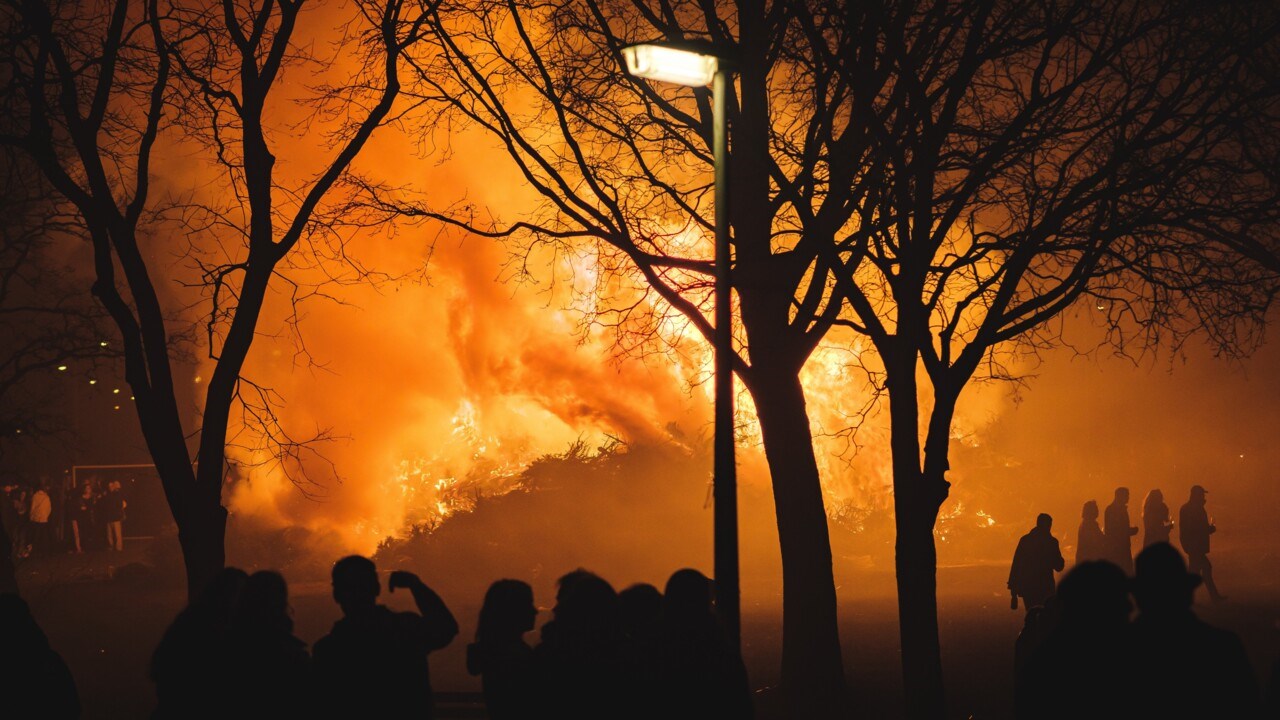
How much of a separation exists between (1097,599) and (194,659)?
3784 mm

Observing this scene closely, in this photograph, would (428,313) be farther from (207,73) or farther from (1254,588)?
(1254,588)

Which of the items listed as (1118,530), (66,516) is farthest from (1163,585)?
(66,516)

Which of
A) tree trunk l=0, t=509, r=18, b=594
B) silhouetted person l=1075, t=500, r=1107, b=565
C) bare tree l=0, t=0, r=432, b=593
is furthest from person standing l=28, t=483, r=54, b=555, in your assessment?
silhouetted person l=1075, t=500, r=1107, b=565

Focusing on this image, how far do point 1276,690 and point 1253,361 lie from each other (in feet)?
86.3

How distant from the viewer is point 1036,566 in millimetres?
13203

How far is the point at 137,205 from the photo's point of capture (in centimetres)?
1055

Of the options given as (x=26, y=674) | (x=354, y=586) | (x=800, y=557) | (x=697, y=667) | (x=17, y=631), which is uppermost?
(x=800, y=557)

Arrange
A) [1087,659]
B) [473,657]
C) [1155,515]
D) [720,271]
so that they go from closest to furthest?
[1087,659] → [473,657] → [720,271] → [1155,515]

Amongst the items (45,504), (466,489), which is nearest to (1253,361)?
(466,489)

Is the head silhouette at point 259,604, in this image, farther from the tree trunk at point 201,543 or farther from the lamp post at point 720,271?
the tree trunk at point 201,543

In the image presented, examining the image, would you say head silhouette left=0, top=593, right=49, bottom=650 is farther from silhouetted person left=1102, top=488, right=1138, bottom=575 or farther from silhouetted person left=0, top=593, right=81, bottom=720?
silhouetted person left=1102, top=488, right=1138, bottom=575

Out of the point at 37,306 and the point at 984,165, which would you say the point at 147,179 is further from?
the point at 37,306

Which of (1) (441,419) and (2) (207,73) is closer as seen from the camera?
(2) (207,73)

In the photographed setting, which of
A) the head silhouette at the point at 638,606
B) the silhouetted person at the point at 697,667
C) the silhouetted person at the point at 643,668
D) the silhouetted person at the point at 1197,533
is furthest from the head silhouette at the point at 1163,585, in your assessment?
the silhouetted person at the point at 1197,533
